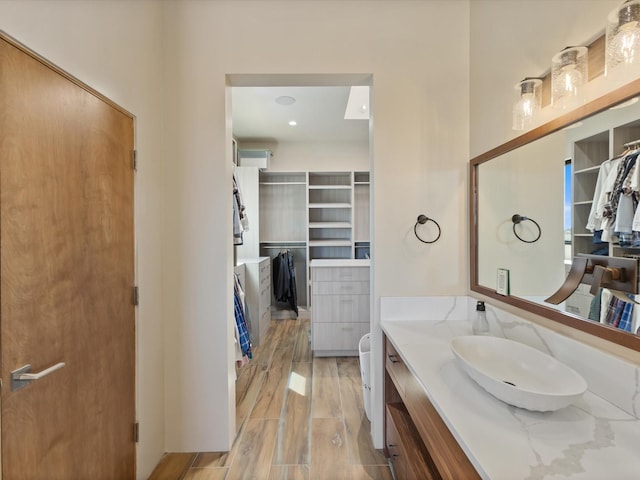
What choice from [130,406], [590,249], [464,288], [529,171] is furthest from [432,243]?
[130,406]

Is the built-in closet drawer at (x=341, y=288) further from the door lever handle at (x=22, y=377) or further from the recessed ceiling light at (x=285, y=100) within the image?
the door lever handle at (x=22, y=377)

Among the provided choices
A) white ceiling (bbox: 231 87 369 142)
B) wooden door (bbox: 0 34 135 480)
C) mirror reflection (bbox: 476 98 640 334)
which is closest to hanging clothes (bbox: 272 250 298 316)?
white ceiling (bbox: 231 87 369 142)

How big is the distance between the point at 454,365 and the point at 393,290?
2.21ft

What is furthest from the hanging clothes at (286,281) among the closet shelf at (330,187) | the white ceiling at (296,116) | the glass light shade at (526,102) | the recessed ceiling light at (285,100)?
the glass light shade at (526,102)

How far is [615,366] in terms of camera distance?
893 millimetres

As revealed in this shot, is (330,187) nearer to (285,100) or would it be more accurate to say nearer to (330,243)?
(330,243)

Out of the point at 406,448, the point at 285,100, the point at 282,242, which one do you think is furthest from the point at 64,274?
the point at 282,242

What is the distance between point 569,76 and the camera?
107cm

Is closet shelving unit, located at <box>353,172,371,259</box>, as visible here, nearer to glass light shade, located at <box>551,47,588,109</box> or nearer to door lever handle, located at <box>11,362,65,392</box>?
glass light shade, located at <box>551,47,588,109</box>

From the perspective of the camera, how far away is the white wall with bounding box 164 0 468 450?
5.80 feet

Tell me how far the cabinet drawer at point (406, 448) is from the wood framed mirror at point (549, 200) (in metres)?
0.78

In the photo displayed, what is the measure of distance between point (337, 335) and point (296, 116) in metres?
2.88

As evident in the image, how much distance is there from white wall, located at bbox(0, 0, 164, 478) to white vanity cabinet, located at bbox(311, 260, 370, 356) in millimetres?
1729

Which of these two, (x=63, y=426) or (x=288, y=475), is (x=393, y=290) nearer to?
(x=288, y=475)
